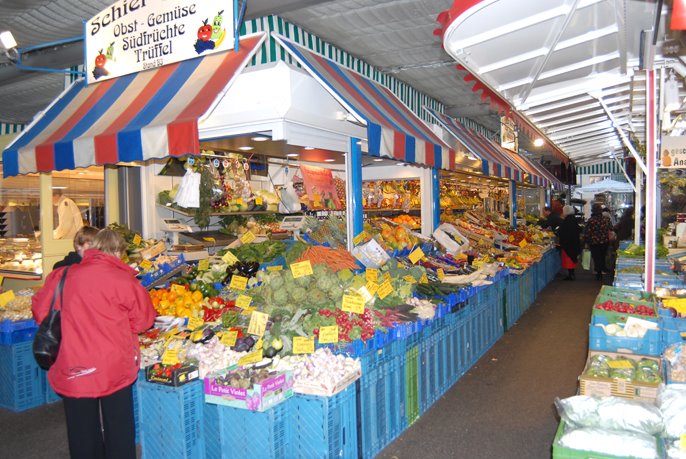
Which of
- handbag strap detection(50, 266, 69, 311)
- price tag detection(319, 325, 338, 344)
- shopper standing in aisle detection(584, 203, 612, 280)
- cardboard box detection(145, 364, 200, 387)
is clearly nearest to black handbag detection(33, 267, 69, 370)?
handbag strap detection(50, 266, 69, 311)

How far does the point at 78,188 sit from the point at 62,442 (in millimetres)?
5009

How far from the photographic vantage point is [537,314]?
8.77 metres

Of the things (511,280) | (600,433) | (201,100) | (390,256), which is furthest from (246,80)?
(511,280)

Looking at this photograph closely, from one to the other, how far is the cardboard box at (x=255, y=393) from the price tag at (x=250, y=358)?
0.24 m

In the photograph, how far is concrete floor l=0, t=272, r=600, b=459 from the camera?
402cm

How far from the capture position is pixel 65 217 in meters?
7.63

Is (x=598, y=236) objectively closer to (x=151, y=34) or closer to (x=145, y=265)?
(x=145, y=265)

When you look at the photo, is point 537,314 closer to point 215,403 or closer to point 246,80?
point 246,80

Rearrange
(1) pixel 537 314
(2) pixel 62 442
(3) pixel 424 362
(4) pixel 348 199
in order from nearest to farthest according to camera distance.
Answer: (2) pixel 62 442 < (3) pixel 424 362 < (4) pixel 348 199 < (1) pixel 537 314

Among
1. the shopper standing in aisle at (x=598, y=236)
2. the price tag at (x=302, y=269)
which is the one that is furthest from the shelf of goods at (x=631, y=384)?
the shopper standing in aisle at (x=598, y=236)

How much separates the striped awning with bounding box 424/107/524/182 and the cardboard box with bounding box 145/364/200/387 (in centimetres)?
717

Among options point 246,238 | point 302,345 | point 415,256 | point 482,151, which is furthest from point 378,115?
point 482,151

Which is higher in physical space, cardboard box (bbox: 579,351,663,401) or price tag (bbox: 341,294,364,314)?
price tag (bbox: 341,294,364,314)

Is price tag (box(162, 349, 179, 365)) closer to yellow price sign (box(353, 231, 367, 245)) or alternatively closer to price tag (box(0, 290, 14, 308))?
yellow price sign (box(353, 231, 367, 245))
